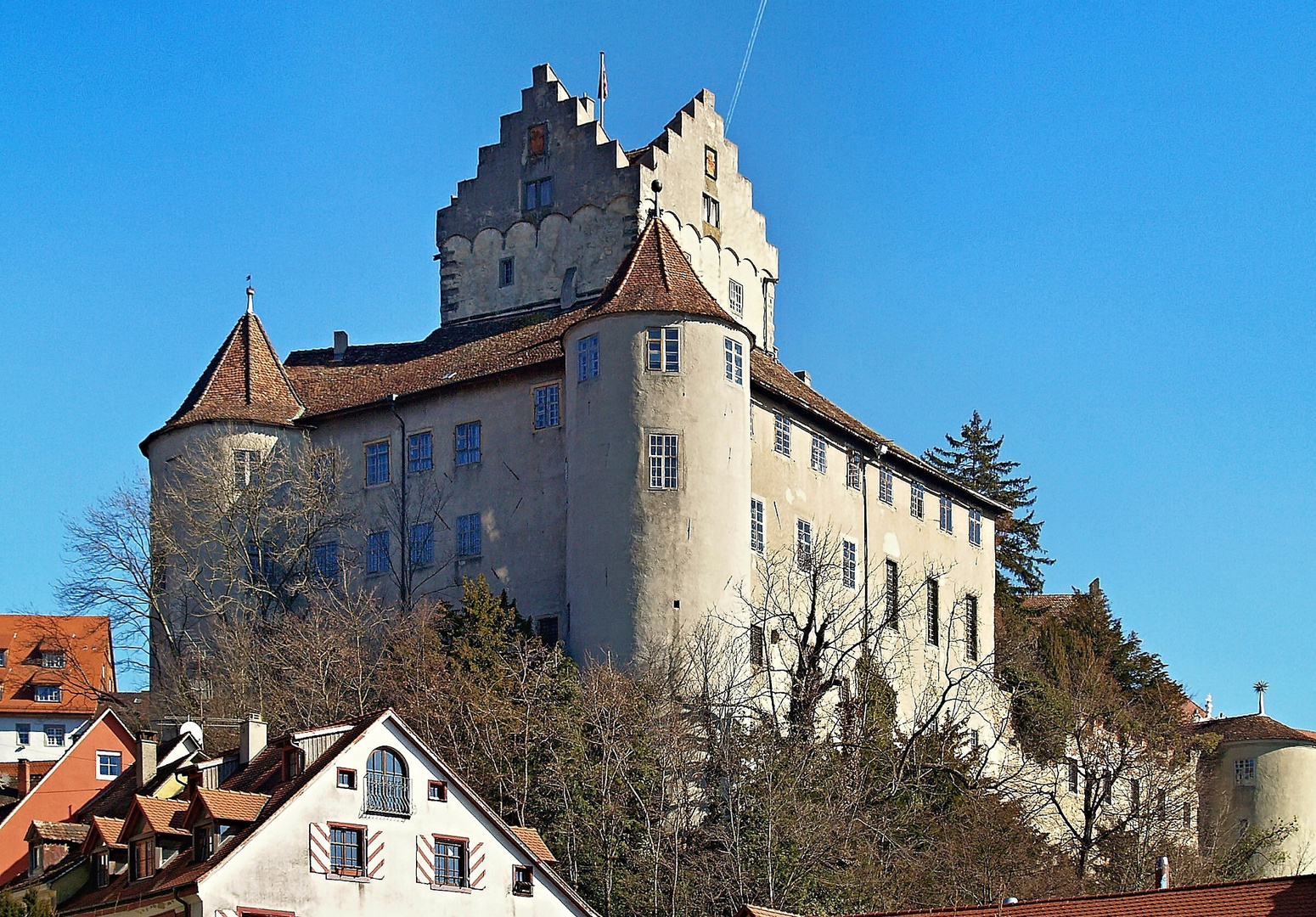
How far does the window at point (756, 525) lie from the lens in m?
58.3

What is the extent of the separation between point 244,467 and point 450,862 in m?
23.5

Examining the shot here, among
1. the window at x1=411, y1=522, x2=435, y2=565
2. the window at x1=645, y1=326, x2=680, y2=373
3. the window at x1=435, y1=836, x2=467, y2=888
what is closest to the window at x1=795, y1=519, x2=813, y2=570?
the window at x1=645, y1=326, x2=680, y2=373

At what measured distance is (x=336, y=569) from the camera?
62000 millimetres

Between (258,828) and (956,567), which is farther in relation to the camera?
(956,567)

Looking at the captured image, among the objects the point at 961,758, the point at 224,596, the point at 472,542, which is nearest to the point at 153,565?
the point at 224,596

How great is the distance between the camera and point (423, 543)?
60750 millimetres

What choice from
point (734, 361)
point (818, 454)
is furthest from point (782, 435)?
point (734, 361)

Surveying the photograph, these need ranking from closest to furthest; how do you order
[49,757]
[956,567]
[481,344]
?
[481,344] → [956,567] → [49,757]

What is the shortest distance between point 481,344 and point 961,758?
714 inches

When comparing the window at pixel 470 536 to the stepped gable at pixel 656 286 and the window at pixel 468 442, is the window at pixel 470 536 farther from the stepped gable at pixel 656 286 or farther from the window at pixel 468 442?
the stepped gable at pixel 656 286

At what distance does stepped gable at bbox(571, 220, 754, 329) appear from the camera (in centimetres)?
5709

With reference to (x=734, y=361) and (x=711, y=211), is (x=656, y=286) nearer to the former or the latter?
(x=734, y=361)

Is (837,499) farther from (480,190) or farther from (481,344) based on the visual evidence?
(480,190)

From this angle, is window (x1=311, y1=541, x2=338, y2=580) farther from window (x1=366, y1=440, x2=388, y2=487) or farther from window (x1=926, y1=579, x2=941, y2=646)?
window (x1=926, y1=579, x2=941, y2=646)
